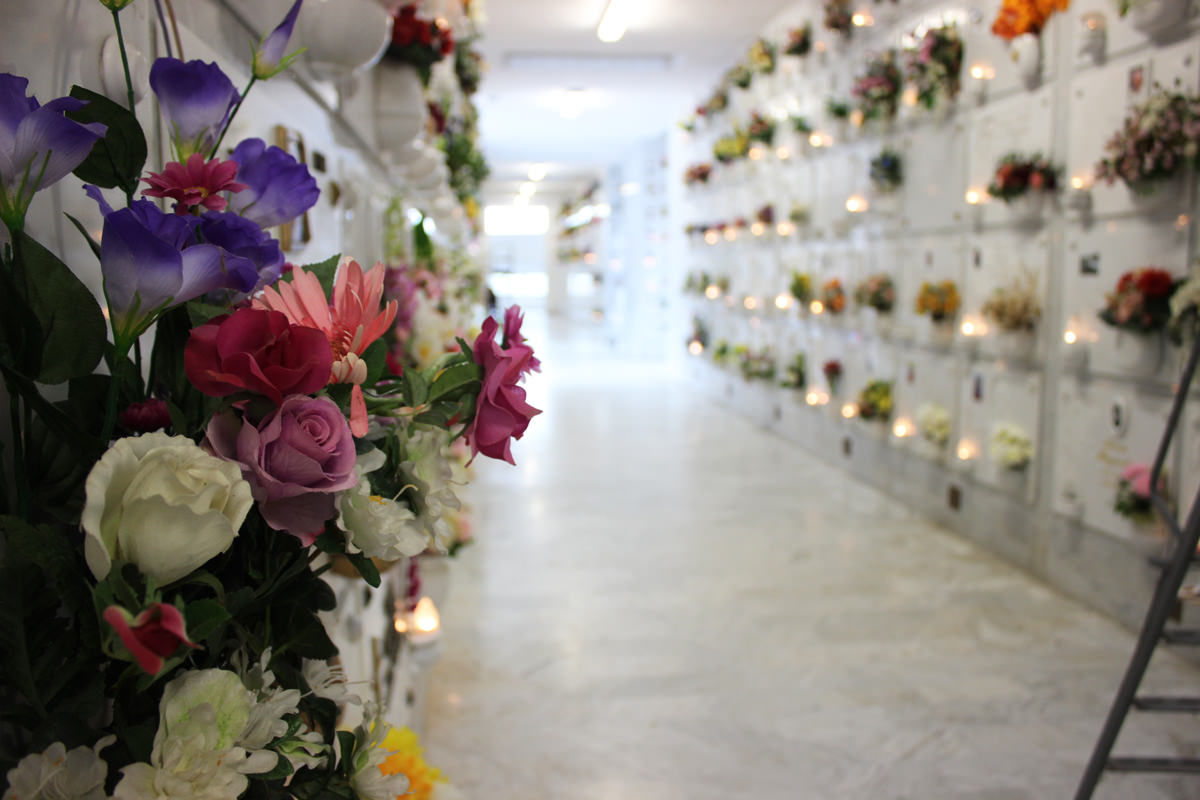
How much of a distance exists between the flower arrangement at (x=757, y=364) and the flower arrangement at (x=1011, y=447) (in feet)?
12.3

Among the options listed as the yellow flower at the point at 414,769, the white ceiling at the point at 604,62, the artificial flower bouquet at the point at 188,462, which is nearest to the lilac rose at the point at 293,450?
the artificial flower bouquet at the point at 188,462

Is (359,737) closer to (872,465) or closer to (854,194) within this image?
(872,465)

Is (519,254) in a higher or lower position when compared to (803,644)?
higher

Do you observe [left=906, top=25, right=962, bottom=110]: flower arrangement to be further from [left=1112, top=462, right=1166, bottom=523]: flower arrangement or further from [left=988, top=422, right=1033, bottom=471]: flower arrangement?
[left=1112, top=462, right=1166, bottom=523]: flower arrangement

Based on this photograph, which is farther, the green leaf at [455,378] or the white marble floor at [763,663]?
the white marble floor at [763,663]

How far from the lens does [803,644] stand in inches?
138

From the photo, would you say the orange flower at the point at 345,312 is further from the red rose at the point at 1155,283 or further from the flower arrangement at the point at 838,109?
the flower arrangement at the point at 838,109

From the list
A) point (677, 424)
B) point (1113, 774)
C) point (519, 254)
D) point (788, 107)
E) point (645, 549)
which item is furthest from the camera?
point (519, 254)

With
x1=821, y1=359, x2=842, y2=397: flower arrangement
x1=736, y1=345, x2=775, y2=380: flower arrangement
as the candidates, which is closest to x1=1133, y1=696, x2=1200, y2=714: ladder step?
x1=821, y1=359, x2=842, y2=397: flower arrangement

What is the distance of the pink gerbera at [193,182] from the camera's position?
667mm

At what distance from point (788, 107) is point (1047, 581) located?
485 cm

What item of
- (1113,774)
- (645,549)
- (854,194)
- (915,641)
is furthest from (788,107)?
(1113,774)

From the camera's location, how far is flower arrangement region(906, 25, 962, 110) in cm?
493

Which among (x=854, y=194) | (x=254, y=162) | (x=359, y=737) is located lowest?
(x=359, y=737)
